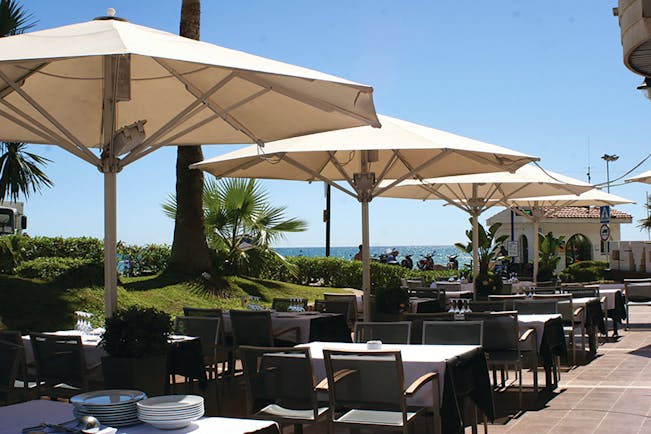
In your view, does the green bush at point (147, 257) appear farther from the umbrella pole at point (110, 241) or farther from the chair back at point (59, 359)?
the umbrella pole at point (110, 241)

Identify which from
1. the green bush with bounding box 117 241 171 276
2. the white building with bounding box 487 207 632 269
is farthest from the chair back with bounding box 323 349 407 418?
the white building with bounding box 487 207 632 269

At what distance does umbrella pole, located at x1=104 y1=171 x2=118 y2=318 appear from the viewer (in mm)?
6570

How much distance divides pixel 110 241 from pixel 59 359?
3.52 feet

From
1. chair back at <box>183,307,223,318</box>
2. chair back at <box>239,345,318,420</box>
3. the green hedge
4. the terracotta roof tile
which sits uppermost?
the terracotta roof tile

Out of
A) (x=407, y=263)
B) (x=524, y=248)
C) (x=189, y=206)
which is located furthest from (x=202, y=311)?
(x=524, y=248)

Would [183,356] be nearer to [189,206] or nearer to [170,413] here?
[170,413]

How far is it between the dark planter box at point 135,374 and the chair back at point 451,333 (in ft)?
7.83

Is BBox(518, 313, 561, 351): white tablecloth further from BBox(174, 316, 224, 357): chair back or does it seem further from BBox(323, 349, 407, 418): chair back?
BBox(323, 349, 407, 418): chair back

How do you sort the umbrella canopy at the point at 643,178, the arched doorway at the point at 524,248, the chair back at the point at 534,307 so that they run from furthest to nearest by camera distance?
the arched doorway at the point at 524,248, the umbrella canopy at the point at 643,178, the chair back at the point at 534,307

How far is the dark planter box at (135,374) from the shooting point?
595 centimetres

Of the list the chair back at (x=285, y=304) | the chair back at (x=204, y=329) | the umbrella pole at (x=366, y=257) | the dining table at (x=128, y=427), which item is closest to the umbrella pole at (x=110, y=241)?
the chair back at (x=204, y=329)

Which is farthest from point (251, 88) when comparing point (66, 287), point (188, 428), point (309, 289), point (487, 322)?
point (309, 289)

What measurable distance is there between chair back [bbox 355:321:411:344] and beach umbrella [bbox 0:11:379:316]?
5.89 feet

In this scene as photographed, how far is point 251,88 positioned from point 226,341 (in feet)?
12.0
